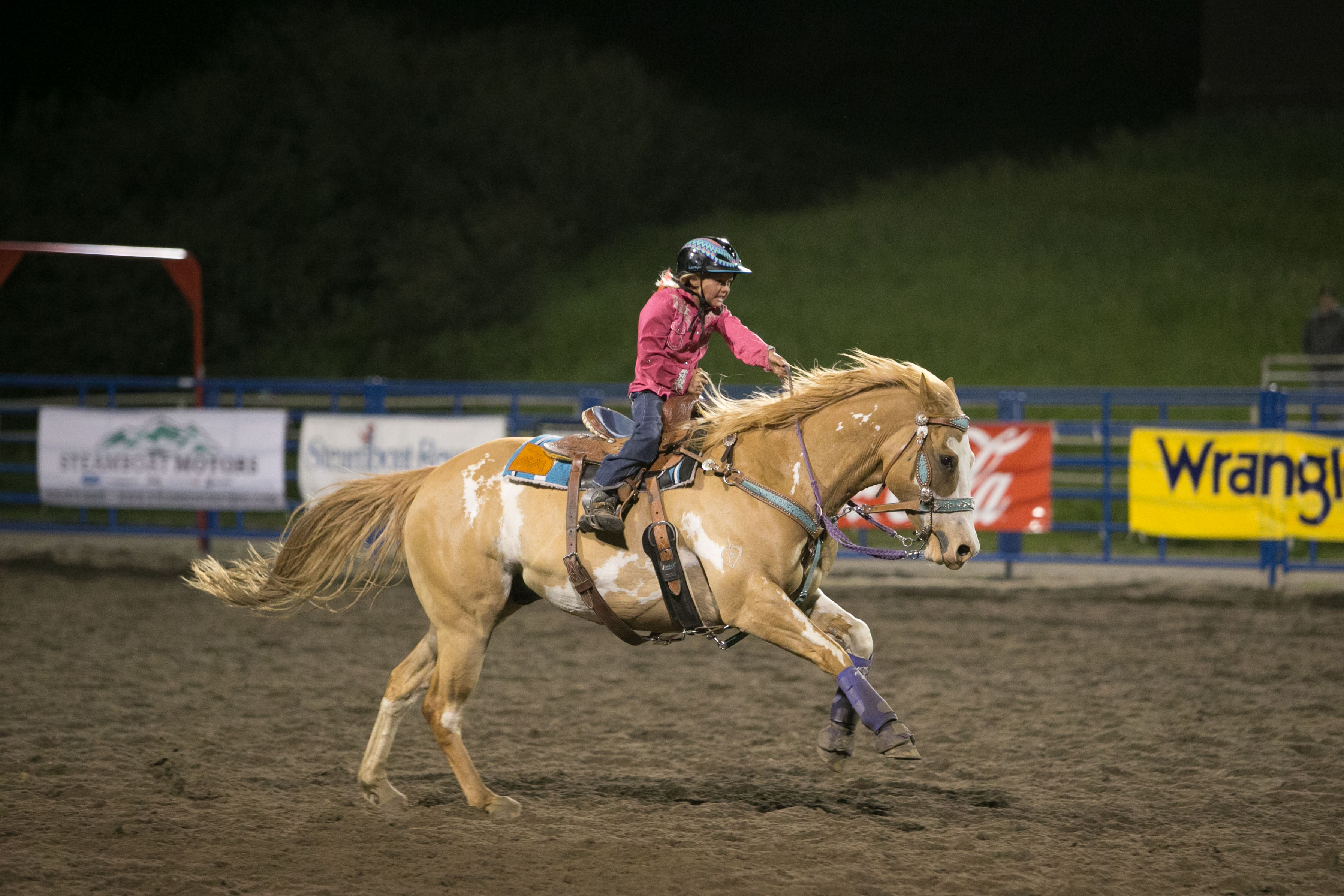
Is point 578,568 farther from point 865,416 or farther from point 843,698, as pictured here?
point 865,416

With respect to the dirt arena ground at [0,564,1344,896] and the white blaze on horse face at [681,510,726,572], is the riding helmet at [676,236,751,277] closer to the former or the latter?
the white blaze on horse face at [681,510,726,572]

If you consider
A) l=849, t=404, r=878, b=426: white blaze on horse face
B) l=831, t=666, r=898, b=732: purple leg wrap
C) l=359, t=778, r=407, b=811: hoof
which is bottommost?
l=359, t=778, r=407, b=811: hoof

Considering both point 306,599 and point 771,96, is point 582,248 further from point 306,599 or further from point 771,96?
point 306,599

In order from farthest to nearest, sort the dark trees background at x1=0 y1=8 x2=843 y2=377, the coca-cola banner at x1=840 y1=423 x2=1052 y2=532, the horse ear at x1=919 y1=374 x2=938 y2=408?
the dark trees background at x1=0 y1=8 x2=843 y2=377, the coca-cola banner at x1=840 y1=423 x2=1052 y2=532, the horse ear at x1=919 y1=374 x2=938 y2=408

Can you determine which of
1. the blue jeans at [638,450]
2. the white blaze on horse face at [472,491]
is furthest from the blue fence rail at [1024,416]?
the blue jeans at [638,450]

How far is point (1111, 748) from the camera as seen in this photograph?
5.39 m

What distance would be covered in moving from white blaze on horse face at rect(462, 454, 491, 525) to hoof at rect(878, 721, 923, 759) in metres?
1.76

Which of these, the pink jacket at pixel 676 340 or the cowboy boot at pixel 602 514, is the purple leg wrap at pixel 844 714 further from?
the pink jacket at pixel 676 340

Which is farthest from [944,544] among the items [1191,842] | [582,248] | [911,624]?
[582,248]

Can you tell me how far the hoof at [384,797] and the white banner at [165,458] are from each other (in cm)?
665

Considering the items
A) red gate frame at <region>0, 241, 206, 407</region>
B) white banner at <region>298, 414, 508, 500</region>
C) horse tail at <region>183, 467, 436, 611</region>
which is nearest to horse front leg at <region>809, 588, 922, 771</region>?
horse tail at <region>183, 467, 436, 611</region>

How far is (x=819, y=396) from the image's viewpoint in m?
4.35

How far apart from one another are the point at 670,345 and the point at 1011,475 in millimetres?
6045

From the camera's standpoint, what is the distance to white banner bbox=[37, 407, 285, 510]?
1087 cm
